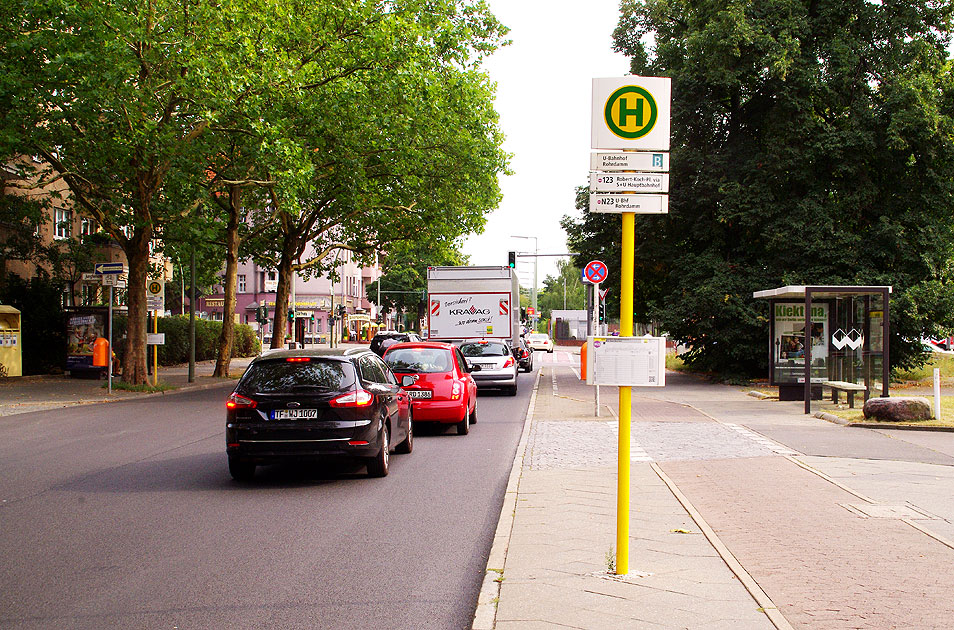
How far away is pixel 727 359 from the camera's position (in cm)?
3281

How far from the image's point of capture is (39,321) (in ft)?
108

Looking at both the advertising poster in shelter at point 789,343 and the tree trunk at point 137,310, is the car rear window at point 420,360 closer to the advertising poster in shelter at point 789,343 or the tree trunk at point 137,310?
the advertising poster in shelter at point 789,343

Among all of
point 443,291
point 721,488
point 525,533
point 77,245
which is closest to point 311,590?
point 525,533

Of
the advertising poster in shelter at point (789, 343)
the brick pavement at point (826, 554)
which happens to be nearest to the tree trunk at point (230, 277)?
the advertising poster in shelter at point (789, 343)

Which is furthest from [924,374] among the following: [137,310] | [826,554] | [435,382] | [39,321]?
[39,321]

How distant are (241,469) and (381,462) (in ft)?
5.21

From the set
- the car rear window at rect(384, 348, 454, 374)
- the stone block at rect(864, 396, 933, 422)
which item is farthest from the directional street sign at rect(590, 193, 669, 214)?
the stone block at rect(864, 396, 933, 422)

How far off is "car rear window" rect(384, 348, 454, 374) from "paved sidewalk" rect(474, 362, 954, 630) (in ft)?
8.68

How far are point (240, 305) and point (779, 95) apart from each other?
6864 centimetres

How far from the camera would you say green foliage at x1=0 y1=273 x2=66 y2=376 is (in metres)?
32.8

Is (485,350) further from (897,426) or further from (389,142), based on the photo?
(897,426)

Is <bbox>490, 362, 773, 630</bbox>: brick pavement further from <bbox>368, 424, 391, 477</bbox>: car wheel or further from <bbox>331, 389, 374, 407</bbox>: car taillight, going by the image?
<bbox>331, 389, 374, 407</bbox>: car taillight

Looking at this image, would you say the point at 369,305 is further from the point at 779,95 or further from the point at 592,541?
the point at 592,541

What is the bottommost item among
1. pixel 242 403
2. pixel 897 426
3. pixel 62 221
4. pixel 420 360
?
pixel 897 426
